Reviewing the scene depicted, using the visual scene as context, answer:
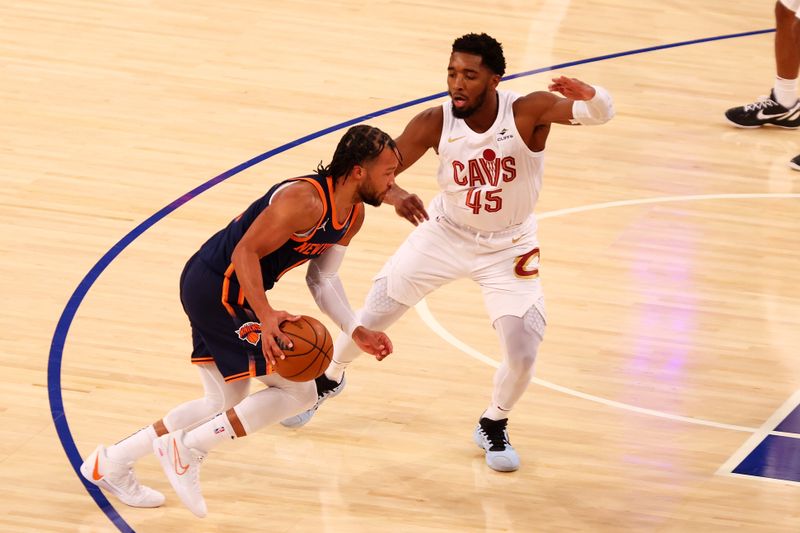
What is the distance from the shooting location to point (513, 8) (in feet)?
46.1

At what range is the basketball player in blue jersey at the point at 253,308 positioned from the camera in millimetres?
5660

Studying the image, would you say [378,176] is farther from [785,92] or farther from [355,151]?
[785,92]

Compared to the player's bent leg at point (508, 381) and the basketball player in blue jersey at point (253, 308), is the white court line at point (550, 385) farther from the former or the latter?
the basketball player in blue jersey at point (253, 308)

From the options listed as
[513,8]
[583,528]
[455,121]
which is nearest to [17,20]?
[513,8]

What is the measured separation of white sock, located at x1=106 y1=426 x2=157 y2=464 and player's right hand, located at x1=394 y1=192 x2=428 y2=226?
1483mm

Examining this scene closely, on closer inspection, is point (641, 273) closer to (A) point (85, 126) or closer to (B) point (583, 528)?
(B) point (583, 528)

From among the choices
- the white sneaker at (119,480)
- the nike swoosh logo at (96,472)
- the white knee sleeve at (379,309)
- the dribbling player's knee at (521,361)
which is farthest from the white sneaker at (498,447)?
the nike swoosh logo at (96,472)

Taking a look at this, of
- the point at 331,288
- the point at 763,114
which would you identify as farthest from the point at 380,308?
the point at 763,114

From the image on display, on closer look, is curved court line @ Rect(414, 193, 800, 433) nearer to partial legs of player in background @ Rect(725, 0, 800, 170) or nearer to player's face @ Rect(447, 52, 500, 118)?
partial legs of player in background @ Rect(725, 0, 800, 170)

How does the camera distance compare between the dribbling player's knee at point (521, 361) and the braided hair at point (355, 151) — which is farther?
the dribbling player's knee at point (521, 361)

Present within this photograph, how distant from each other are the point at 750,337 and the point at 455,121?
2620mm

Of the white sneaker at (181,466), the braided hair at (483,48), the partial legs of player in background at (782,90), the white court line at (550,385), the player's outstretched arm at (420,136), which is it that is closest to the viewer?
the white sneaker at (181,466)

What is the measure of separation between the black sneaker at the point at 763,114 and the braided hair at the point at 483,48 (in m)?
5.42

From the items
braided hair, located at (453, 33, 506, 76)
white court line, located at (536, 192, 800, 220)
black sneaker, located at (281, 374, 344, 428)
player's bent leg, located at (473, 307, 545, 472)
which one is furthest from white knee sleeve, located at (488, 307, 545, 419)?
white court line, located at (536, 192, 800, 220)
